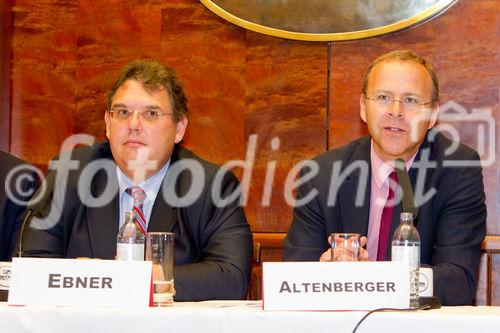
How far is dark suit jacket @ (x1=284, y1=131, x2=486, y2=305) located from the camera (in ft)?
8.28

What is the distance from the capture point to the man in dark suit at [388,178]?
8.61 feet

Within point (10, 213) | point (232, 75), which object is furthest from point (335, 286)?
point (232, 75)

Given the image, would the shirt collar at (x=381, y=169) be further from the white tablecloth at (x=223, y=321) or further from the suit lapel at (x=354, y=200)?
the white tablecloth at (x=223, y=321)

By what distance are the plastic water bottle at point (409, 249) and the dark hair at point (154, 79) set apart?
3.40 ft

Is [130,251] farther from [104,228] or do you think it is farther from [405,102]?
[405,102]

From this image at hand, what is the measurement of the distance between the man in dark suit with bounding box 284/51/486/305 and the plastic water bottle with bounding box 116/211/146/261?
0.78 metres

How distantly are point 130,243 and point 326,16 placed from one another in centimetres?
178

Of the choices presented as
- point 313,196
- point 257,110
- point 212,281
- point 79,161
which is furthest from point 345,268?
point 257,110

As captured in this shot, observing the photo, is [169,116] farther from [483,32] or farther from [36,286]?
[483,32]

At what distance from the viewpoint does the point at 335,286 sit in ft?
5.49

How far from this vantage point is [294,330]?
1.58 metres

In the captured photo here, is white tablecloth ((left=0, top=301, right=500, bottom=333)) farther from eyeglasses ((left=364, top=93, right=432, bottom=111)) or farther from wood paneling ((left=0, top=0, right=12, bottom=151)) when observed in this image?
wood paneling ((left=0, top=0, right=12, bottom=151))

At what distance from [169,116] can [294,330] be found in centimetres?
125

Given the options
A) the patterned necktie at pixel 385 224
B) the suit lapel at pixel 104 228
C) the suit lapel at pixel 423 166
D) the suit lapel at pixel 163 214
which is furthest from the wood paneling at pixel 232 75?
the suit lapel at pixel 104 228
